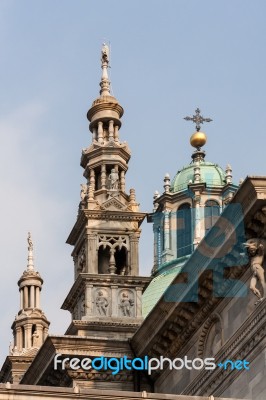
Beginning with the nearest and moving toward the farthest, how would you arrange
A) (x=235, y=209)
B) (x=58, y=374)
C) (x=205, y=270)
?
(x=235, y=209) < (x=205, y=270) < (x=58, y=374)

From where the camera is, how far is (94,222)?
177 ft

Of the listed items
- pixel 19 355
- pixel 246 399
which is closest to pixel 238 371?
pixel 246 399

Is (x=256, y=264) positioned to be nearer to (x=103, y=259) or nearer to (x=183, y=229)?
(x=103, y=259)

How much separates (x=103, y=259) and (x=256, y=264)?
48.9 ft

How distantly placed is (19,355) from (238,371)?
28877mm

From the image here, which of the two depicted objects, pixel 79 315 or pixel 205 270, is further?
Answer: pixel 79 315

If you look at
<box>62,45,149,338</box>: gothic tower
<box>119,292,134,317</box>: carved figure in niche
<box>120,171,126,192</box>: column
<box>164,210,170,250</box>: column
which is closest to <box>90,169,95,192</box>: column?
<box>62,45,149,338</box>: gothic tower

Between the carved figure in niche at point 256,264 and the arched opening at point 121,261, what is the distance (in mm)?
14027

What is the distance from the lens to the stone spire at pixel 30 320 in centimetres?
7169

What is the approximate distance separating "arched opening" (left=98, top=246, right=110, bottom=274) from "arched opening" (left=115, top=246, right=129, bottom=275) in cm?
31

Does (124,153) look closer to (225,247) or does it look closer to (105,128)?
(105,128)

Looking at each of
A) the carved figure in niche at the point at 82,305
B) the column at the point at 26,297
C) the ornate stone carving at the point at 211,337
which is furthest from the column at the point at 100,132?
the column at the point at 26,297

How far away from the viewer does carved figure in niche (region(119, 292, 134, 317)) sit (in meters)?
52.1

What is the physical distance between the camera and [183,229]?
7694 centimetres
